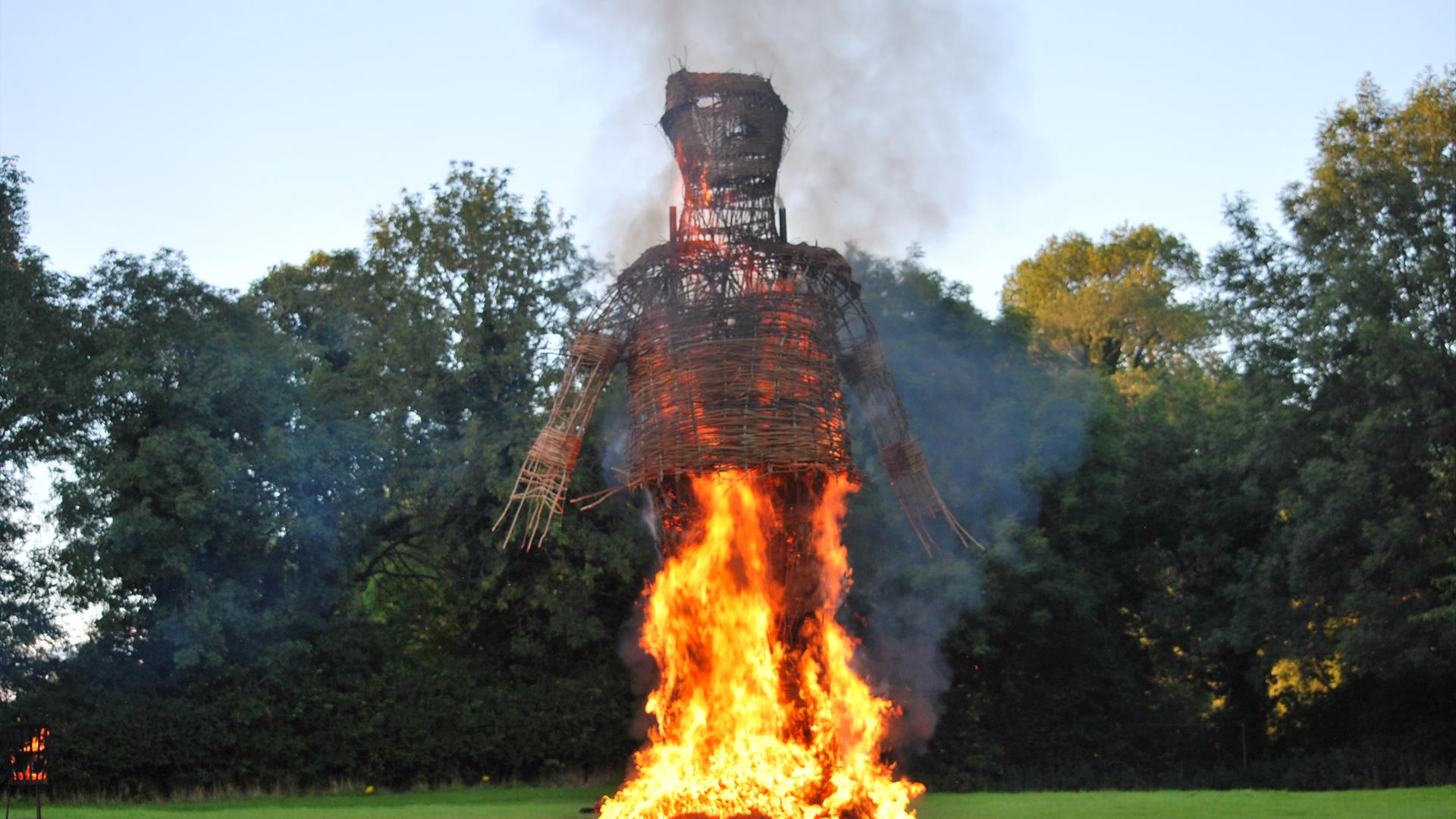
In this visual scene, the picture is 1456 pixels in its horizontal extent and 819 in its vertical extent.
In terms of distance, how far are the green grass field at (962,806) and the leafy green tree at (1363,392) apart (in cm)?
407

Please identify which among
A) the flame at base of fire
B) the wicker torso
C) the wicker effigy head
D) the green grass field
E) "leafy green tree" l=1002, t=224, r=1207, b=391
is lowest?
the green grass field

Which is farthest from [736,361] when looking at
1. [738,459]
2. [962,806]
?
[962,806]

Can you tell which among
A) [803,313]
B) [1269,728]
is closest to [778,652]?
[803,313]

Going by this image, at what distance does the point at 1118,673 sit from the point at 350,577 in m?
14.1

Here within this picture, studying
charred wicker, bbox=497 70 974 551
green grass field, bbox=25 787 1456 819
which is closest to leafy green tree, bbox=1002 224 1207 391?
green grass field, bbox=25 787 1456 819

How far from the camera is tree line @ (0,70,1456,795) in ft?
64.1

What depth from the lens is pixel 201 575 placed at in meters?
19.6

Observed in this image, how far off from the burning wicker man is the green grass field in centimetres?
410

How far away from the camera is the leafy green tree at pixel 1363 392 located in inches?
821

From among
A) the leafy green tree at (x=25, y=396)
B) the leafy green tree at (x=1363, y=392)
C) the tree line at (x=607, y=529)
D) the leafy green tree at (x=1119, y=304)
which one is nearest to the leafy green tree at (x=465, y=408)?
the tree line at (x=607, y=529)

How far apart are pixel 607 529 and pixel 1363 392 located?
42.0 ft

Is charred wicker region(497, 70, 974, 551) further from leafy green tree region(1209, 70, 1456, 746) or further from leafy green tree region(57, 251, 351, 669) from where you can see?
leafy green tree region(1209, 70, 1456, 746)

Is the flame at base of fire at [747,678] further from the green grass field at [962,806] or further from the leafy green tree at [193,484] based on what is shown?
the leafy green tree at [193,484]

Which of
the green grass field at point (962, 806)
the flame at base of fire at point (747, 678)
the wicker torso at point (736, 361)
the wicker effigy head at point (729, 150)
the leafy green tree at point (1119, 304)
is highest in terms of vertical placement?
the leafy green tree at point (1119, 304)
